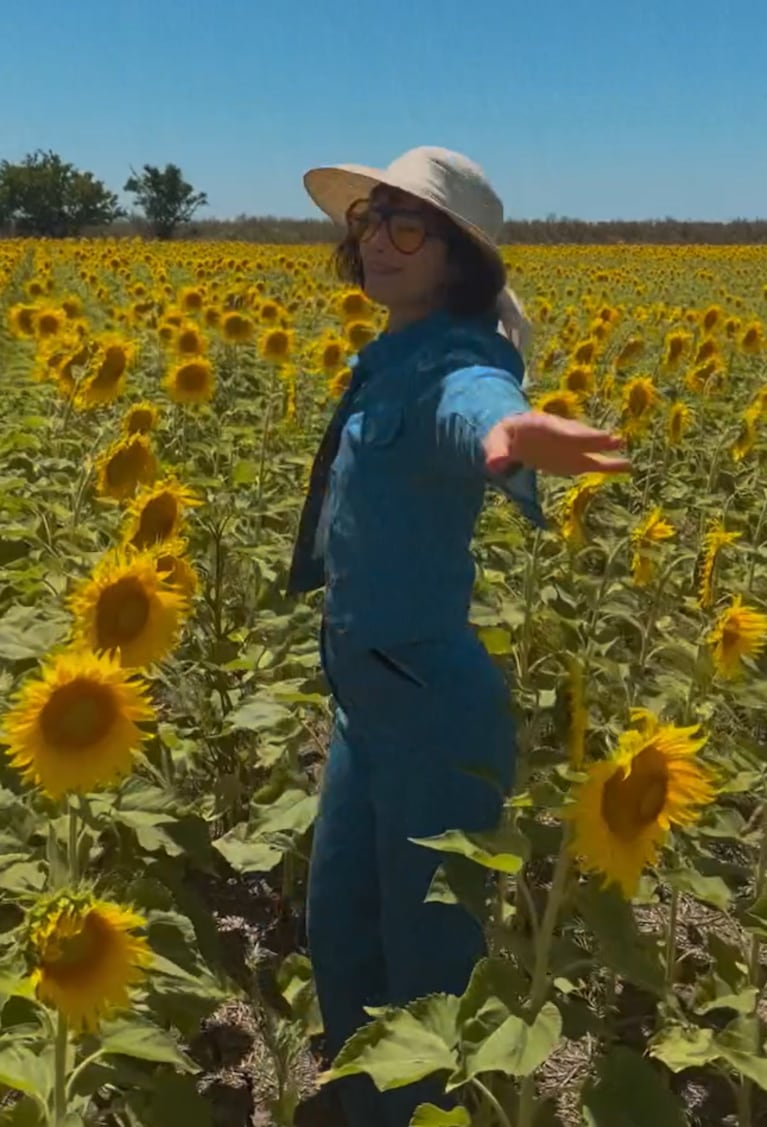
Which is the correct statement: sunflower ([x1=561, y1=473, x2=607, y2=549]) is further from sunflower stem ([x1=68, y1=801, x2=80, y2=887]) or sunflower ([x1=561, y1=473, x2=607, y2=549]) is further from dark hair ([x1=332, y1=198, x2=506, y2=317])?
sunflower stem ([x1=68, y1=801, x2=80, y2=887])

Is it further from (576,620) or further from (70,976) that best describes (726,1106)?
(70,976)

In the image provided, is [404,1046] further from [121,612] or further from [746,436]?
[746,436]

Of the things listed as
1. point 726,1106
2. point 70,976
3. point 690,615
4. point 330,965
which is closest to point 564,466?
point 70,976

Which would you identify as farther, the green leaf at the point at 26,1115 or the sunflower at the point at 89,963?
the green leaf at the point at 26,1115

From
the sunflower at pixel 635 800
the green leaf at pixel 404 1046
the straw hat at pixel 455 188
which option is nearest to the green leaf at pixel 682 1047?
the green leaf at pixel 404 1046

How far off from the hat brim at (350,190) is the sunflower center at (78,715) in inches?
35.1

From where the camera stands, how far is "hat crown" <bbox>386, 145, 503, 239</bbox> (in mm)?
2043

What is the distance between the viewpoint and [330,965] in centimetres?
235

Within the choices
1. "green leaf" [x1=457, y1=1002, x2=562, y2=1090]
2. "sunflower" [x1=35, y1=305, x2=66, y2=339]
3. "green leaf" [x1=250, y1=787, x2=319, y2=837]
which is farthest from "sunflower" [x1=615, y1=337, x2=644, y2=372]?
"green leaf" [x1=457, y1=1002, x2=562, y2=1090]

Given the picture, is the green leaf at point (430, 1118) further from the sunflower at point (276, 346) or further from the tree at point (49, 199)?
the tree at point (49, 199)

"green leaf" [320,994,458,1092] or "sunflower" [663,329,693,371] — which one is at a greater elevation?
"sunflower" [663,329,693,371]

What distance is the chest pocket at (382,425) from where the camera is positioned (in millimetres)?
2002

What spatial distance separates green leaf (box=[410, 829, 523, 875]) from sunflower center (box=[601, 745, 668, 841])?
133mm

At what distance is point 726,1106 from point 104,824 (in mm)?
1368
